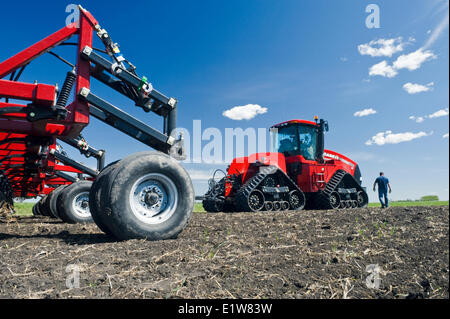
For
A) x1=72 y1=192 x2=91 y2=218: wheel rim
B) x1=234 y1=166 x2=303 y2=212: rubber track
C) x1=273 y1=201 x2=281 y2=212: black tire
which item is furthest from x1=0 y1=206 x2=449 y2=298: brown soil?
x1=273 y1=201 x2=281 y2=212: black tire

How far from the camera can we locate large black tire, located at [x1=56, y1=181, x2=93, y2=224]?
7.45m

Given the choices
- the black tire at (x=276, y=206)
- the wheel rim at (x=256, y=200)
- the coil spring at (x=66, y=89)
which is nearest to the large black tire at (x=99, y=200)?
the coil spring at (x=66, y=89)

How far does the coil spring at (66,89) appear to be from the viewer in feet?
14.7

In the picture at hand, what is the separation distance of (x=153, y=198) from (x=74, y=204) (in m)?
4.61

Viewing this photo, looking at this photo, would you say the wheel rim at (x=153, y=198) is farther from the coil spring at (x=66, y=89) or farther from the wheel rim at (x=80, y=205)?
the wheel rim at (x=80, y=205)

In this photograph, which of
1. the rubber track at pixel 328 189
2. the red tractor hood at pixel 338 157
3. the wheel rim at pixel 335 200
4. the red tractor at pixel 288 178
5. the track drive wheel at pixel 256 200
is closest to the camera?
the track drive wheel at pixel 256 200

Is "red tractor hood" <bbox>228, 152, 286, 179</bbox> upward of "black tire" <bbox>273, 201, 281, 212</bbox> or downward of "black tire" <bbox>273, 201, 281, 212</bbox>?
upward

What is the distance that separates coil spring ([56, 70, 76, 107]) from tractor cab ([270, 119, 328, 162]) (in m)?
8.99

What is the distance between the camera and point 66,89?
14.9 ft

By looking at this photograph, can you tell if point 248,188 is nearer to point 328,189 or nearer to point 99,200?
point 328,189

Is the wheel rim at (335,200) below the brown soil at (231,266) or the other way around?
the other way around

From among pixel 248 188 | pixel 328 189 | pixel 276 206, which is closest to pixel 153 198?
pixel 248 188

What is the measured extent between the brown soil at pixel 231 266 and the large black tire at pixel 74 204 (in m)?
3.37

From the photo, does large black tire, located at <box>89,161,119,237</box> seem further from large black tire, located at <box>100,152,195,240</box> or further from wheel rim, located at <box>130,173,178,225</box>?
wheel rim, located at <box>130,173,178,225</box>
